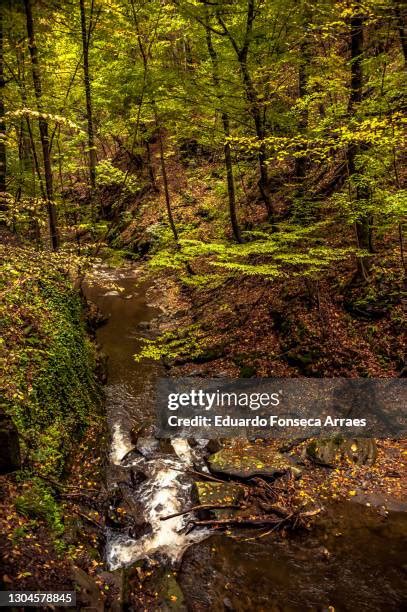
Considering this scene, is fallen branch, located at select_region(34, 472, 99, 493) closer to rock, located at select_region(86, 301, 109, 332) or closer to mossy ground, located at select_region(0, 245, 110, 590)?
mossy ground, located at select_region(0, 245, 110, 590)

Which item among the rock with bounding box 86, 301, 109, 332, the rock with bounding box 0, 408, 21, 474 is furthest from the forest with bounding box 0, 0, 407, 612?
the rock with bounding box 86, 301, 109, 332

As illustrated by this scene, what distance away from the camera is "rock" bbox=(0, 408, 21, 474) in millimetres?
5008

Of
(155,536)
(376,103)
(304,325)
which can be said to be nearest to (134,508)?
(155,536)

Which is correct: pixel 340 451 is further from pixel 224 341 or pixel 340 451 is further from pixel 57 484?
pixel 57 484

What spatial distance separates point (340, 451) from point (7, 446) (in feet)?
21.9

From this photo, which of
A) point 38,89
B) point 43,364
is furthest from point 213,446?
point 38,89

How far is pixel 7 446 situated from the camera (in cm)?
505

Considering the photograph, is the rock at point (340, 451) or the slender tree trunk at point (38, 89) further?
the slender tree trunk at point (38, 89)

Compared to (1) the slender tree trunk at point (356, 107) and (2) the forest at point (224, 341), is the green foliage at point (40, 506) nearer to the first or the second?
(2) the forest at point (224, 341)

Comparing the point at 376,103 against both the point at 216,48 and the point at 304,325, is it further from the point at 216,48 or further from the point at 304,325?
the point at 216,48

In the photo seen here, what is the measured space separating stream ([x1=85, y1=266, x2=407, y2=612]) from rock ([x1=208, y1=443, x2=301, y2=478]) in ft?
2.55

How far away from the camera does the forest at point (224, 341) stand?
616 centimetres

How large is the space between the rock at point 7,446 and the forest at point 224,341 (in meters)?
0.02

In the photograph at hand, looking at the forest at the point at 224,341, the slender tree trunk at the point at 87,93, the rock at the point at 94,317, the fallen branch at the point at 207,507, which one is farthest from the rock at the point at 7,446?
the rock at the point at 94,317
